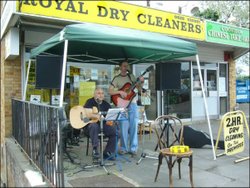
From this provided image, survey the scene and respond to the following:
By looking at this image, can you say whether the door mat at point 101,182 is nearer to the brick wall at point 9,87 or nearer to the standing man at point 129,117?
the standing man at point 129,117

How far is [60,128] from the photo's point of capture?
3.75 m

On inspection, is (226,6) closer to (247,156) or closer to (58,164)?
(247,156)

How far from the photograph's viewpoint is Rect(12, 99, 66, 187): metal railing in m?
3.83

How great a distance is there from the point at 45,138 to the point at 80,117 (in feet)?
2.75

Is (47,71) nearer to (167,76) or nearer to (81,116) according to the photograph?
(81,116)

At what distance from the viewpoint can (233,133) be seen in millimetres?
5457

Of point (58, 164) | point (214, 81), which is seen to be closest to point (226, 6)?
point (214, 81)

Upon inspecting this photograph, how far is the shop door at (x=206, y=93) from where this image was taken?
11.8 metres

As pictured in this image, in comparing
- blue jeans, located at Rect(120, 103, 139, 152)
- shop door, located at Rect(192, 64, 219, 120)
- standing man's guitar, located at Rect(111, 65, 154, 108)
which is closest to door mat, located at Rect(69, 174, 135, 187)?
blue jeans, located at Rect(120, 103, 139, 152)

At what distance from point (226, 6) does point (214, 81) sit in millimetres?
8785

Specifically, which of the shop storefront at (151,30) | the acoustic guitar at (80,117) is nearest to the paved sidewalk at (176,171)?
the acoustic guitar at (80,117)

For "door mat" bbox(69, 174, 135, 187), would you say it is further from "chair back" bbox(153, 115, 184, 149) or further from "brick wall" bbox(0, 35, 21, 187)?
"brick wall" bbox(0, 35, 21, 187)

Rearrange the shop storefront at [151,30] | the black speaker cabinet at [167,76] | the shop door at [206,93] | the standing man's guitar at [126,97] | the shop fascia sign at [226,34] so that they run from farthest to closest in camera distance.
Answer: the shop door at [206,93], the shop fascia sign at [226,34], the shop storefront at [151,30], the black speaker cabinet at [167,76], the standing man's guitar at [126,97]

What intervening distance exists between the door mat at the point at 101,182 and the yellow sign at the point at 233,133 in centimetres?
195
